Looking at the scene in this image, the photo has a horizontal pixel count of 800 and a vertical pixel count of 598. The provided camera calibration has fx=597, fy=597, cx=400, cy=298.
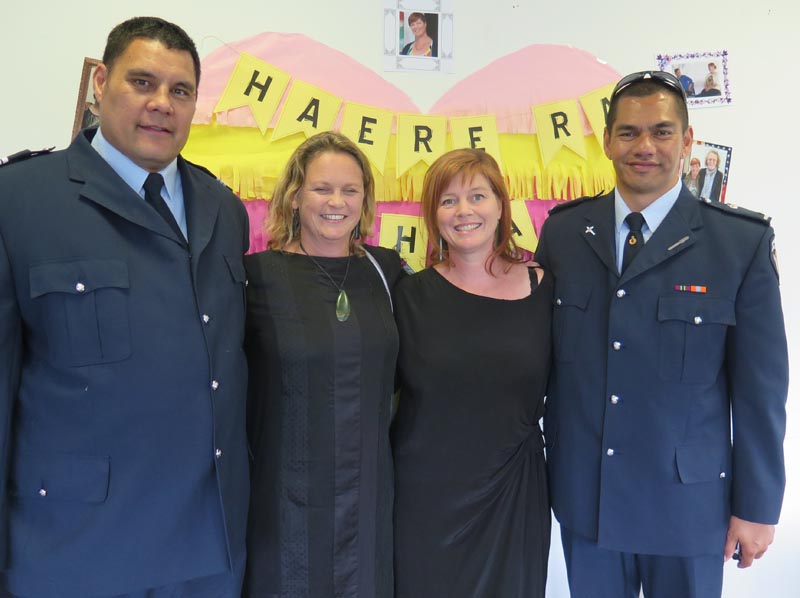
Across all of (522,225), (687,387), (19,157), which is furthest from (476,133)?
(19,157)

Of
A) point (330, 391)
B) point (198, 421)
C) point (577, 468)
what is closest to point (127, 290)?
point (198, 421)

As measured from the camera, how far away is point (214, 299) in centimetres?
121

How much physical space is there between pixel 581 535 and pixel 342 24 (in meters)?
1.62

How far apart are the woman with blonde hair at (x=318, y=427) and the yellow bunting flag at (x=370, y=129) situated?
1.37ft

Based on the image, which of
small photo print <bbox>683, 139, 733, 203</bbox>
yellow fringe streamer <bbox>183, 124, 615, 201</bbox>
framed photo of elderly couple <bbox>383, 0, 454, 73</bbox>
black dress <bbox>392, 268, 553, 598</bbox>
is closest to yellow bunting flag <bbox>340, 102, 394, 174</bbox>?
yellow fringe streamer <bbox>183, 124, 615, 201</bbox>

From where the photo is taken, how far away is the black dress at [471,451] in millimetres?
1493

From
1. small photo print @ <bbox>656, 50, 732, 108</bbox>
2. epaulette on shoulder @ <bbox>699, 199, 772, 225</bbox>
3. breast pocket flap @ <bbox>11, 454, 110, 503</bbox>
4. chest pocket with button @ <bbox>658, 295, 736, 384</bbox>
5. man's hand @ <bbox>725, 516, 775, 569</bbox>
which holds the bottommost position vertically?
man's hand @ <bbox>725, 516, 775, 569</bbox>

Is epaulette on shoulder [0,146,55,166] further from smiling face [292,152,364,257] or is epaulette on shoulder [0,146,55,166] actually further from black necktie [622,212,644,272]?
black necktie [622,212,644,272]

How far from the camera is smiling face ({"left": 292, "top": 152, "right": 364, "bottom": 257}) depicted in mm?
1522

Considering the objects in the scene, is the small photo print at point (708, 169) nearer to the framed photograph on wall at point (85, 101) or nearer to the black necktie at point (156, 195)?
the black necktie at point (156, 195)

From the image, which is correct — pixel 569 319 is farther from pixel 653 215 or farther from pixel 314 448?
pixel 314 448

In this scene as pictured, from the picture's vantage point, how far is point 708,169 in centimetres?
208

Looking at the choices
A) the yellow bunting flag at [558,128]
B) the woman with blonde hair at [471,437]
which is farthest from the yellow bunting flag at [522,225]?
the woman with blonde hair at [471,437]

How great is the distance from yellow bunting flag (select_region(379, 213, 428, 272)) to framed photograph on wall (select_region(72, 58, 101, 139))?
2.98 feet
